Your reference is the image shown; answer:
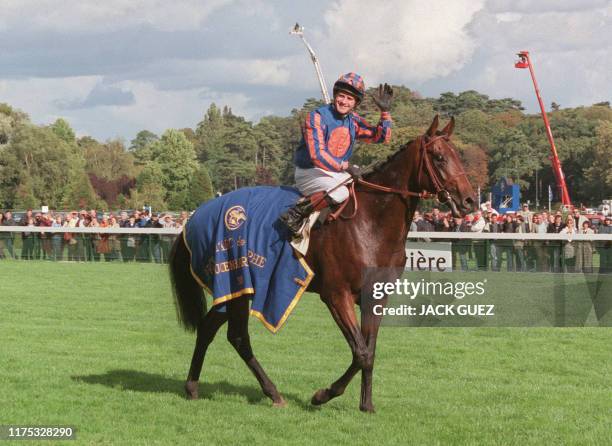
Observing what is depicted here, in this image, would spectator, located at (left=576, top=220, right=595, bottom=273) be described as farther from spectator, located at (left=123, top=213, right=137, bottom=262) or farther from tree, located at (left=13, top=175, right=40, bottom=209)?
tree, located at (left=13, top=175, right=40, bottom=209)

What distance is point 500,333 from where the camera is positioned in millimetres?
11289

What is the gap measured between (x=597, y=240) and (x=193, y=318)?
42.1 ft

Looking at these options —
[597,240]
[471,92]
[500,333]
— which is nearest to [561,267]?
[597,240]

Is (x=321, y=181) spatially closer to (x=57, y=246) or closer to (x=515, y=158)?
(x=57, y=246)

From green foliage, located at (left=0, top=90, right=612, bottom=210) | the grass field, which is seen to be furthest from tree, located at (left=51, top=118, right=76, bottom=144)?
the grass field

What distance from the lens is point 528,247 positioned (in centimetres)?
1898

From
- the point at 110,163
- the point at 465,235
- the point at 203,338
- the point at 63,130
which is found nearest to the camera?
the point at 203,338

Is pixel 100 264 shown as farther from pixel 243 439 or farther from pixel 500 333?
pixel 243 439

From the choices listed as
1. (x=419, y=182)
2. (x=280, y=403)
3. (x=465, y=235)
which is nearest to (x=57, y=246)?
(x=465, y=235)

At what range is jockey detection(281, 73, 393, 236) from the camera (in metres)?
6.66

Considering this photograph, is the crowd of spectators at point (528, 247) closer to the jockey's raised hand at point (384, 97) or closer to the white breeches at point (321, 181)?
the jockey's raised hand at point (384, 97)

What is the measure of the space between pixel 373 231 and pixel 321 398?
130 centimetres

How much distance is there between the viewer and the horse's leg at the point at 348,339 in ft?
20.9

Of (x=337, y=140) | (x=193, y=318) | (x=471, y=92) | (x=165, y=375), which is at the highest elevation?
(x=471, y=92)
